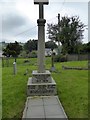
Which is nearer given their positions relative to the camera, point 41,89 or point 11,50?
point 41,89

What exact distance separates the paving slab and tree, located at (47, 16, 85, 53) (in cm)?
4190

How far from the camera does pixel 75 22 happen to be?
54406 mm

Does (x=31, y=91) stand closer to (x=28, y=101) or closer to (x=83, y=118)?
(x=28, y=101)

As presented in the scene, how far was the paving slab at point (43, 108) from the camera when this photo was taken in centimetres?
595

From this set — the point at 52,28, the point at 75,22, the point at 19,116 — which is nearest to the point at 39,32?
the point at 19,116

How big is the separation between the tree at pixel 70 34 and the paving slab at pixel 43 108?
41.9m

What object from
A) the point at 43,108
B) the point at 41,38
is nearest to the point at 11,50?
the point at 41,38

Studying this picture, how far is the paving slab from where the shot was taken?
5948mm

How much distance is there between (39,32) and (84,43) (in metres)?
44.6

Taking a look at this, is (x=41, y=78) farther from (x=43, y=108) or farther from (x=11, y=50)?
(x=11, y=50)

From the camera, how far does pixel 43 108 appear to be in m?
6.66

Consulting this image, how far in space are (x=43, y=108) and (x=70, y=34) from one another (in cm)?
4592

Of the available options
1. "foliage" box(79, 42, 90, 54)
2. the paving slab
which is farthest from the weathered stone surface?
"foliage" box(79, 42, 90, 54)

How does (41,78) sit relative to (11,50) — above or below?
below
